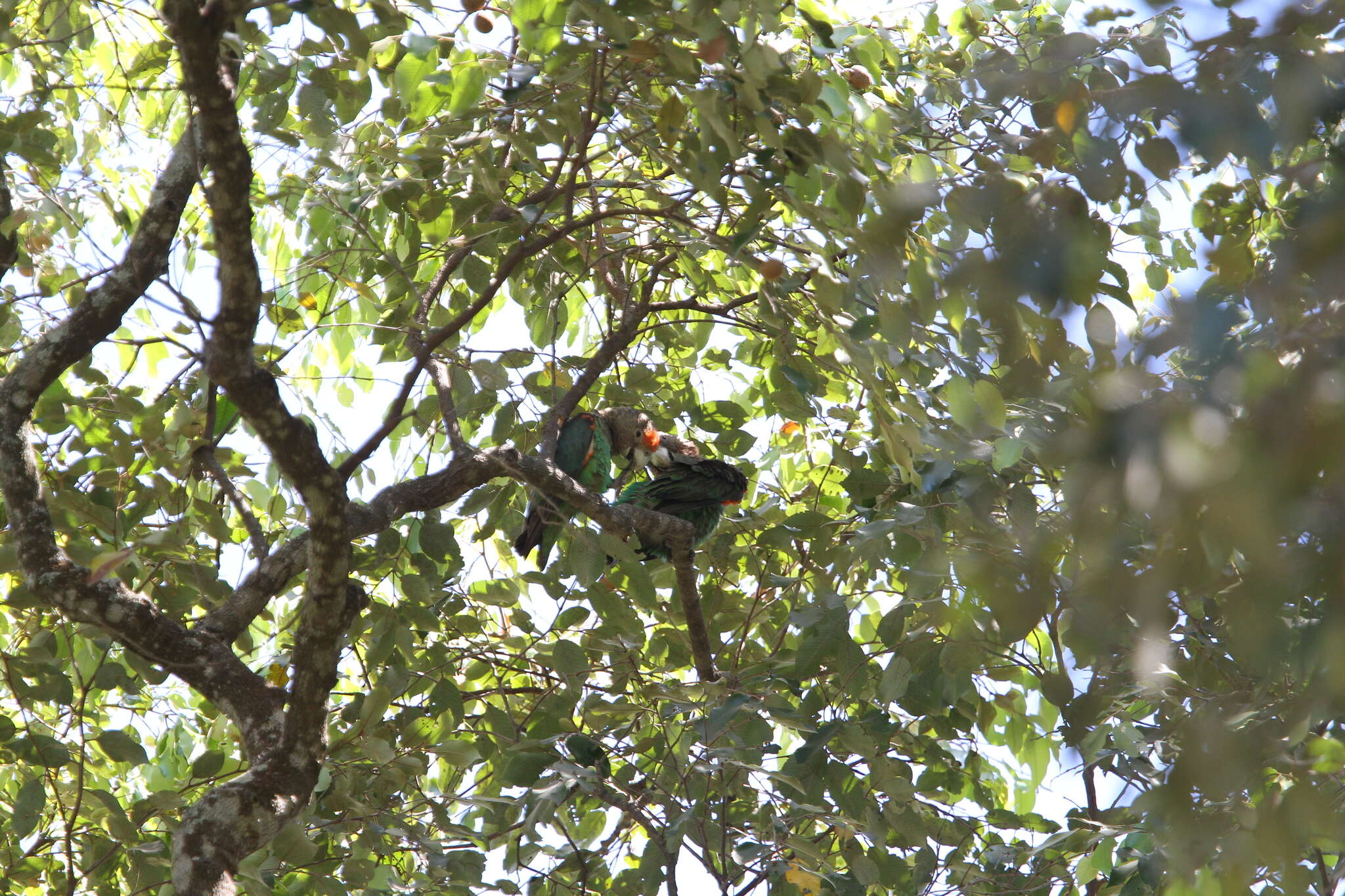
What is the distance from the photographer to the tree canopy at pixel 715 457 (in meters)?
0.64

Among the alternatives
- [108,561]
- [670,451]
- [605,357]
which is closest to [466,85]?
[108,561]

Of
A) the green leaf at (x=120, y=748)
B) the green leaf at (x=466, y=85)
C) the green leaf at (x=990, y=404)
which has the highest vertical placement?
the green leaf at (x=466, y=85)

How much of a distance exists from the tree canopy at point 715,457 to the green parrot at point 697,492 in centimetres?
15

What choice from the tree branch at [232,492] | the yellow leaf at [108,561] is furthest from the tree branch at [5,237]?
the yellow leaf at [108,561]

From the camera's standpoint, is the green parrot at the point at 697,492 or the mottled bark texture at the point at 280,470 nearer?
the mottled bark texture at the point at 280,470

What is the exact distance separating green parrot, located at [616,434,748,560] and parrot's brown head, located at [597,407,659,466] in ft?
1.09

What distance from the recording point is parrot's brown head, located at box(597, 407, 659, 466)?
12.6ft

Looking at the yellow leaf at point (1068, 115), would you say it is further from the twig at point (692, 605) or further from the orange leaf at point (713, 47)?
the twig at point (692, 605)

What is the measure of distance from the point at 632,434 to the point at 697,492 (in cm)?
65

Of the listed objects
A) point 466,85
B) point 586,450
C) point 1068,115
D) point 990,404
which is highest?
point 586,450

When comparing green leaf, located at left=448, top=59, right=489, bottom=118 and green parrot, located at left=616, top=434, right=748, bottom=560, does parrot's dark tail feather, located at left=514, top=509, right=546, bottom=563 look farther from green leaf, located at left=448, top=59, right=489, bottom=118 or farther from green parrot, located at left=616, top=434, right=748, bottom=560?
green leaf, located at left=448, top=59, right=489, bottom=118

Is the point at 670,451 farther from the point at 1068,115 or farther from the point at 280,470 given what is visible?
the point at 1068,115

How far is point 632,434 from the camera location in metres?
3.96

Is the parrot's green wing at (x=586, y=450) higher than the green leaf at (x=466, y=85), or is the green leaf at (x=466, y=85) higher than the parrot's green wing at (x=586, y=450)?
the parrot's green wing at (x=586, y=450)
